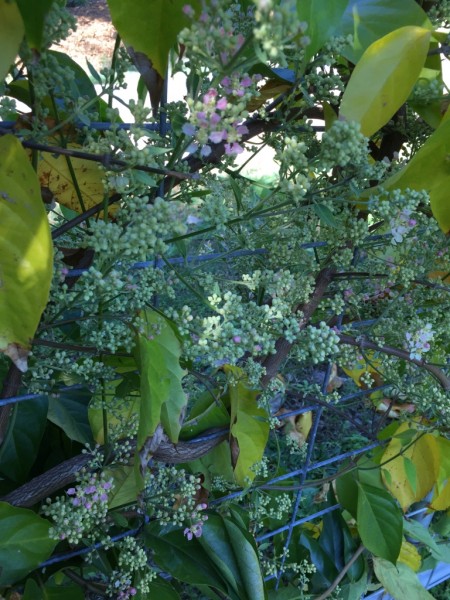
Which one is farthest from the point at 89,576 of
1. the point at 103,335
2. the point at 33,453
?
the point at 103,335

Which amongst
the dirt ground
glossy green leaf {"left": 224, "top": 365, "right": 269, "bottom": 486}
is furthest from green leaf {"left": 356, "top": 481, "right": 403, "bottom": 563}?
the dirt ground

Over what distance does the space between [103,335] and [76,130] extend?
0.59 ft

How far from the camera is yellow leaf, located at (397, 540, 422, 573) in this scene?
135 centimetres

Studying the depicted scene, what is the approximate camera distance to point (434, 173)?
1.90 feet

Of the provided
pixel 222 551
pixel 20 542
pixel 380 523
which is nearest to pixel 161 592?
pixel 222 551

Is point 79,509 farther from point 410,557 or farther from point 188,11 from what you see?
point 410,557

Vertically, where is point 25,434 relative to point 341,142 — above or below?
below

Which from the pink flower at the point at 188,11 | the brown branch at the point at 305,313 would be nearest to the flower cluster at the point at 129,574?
the brown branch at the point at 305,313

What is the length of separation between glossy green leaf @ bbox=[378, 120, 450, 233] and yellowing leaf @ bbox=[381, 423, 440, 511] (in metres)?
0.62

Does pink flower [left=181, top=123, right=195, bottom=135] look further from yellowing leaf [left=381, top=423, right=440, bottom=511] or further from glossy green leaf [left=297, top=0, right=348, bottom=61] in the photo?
yellowing leaf [left=381, top=423, right=440, bottom=511]

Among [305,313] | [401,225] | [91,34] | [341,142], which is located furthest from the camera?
[91,34]

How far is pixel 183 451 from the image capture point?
0.81 m

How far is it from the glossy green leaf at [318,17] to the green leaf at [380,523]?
0.79 meters

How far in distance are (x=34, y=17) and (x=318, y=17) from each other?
19 centimetres
